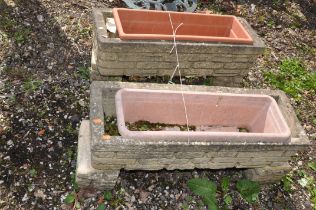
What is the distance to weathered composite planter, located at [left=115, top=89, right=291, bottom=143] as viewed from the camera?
12.1 feet

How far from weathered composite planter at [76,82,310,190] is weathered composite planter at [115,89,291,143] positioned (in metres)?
0.08

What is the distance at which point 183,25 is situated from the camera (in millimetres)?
5113

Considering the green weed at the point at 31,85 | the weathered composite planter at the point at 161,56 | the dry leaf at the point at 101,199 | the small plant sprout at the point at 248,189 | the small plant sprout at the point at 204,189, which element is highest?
the weathered composite planter at the point at 161,56

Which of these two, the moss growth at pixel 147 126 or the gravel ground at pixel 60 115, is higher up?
the moss growth at pixel 147 126

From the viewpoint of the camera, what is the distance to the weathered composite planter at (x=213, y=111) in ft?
12.1

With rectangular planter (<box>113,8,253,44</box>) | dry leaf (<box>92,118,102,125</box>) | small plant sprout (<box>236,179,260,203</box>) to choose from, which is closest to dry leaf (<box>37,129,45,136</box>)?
dry leaf (<box>92,118,102,125</box>)

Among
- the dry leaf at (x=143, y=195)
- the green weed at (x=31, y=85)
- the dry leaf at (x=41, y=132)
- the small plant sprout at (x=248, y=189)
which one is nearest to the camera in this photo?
the dry leaf at (x=143, y=195)

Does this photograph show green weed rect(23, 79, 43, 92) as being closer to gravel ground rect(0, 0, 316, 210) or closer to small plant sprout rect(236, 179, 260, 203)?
gravel ground rect(0, 0, 316, 210)

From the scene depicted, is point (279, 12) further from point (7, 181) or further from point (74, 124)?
point (7, 181)

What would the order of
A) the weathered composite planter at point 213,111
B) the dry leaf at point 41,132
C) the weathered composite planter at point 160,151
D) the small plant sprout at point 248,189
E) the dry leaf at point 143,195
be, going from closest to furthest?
the weathered composite planter at point 160,151 < the weathered composite planter at point 213,111 < the dry leaf at point 143,195 < the small plant sprout at point 248,189 < the dry leaf at point 41,132

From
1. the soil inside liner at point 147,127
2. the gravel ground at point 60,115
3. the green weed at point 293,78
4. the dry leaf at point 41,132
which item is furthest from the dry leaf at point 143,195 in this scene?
the green weed at point 293,78

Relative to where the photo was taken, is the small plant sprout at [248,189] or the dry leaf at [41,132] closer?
the small plant sprout at [248,189]

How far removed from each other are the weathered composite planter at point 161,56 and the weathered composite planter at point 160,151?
28.2 inches

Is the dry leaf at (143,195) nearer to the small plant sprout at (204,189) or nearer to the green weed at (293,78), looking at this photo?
the small plant sprout at (204,189)
